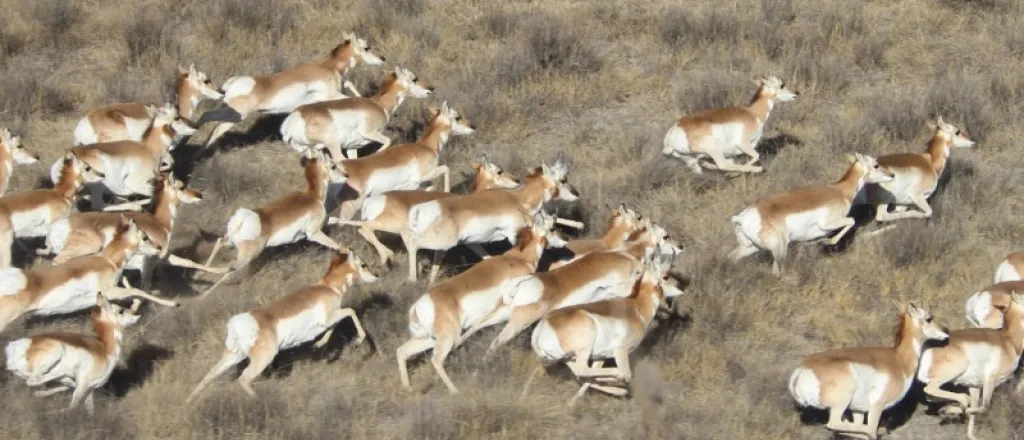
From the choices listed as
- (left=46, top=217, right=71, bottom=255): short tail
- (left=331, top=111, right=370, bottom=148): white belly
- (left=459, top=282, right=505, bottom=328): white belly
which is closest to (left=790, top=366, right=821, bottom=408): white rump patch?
(left=459, top=282, right=505, bottom=328): white belly

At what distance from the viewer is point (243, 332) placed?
9617 millimetres

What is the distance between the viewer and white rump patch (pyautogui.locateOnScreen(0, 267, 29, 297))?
1000 centimetres

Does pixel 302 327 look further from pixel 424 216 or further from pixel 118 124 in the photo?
pixel 118 124

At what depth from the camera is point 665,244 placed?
1132 centimetres

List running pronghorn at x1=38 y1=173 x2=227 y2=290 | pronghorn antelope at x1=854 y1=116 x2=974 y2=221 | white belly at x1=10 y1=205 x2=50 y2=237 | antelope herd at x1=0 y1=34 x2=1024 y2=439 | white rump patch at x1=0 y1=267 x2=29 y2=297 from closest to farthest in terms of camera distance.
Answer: antelope herd at x1=0 y1=34 x2=1024 y2=439, white rump patch at x1=0 y1=267 x2=29 y2=297, running pronghorn at x1=38 y1=173 x2=227 y2=290, white belly at x1=10 y1=205 x2=50 y2=237, pronghorn antelope at x1=854 y1=116 x2=974 y2=221

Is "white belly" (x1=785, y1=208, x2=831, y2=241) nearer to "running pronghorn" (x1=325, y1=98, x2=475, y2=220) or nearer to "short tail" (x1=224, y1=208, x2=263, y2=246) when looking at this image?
"running pronghorn" (x1=325, y1=98, x2=475, y2=220)

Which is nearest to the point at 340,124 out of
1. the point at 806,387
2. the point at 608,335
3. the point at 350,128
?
the point at 350,128

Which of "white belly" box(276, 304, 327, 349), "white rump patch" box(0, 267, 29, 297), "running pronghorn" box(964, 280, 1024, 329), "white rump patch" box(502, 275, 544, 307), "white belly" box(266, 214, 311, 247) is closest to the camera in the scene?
"white belly" box(276, 304, 327, 349)

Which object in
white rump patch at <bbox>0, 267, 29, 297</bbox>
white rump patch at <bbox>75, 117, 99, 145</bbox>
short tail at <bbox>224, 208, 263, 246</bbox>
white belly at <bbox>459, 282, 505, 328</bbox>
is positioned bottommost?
white rump patch at <bbox>75, 117, 99, 145</bbox>

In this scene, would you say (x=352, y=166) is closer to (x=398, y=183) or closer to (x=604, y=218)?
(x=398, y=183)

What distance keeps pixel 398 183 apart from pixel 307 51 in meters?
4.71

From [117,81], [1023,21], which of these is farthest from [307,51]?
[1023,21]

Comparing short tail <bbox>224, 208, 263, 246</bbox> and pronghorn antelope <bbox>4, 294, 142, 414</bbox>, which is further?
short tail <bbox>224, 208, 263, 246</bbox>

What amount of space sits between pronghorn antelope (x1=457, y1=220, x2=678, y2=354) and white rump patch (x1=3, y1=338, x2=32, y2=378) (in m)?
2.72
